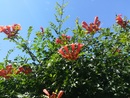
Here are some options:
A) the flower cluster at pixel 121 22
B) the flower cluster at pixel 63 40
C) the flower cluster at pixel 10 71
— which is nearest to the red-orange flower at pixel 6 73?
the flower cluster at pixel 10 71

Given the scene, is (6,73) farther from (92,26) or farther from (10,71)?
(92,26)

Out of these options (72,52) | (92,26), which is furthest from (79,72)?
(92,26)

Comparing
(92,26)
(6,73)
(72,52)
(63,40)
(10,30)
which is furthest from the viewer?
(10,30)

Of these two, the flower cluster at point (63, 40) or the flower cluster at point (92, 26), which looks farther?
the flower cluster at point (92, 26)

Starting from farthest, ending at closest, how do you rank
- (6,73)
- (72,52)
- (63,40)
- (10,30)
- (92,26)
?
(10,30) → (92,26) → (63,40) → (6,73) → (72,52)

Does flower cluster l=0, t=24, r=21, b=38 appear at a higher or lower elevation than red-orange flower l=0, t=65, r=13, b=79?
higher

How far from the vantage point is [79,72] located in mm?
3732

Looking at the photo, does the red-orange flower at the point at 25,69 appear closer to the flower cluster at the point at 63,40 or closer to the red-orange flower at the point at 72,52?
the flower cluster at the point at 63,40

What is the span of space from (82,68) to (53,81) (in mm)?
400

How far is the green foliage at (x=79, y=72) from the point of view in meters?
3.67

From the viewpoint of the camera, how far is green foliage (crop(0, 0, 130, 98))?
3.67 meters

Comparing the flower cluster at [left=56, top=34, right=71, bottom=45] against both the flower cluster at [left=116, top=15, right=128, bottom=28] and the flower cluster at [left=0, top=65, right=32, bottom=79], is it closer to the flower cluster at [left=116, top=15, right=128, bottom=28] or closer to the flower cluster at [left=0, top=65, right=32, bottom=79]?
the flower cluster at [left=0, top=65, right=32, bottom=79]

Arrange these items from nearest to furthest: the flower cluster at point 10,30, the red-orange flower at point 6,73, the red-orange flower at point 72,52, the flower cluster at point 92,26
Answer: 1. the red-orange flower at point 72,52
2. the red-orange flower at point 6,73
3. the flower cluster at point 92,26
4. the flower cluster at point 10,30

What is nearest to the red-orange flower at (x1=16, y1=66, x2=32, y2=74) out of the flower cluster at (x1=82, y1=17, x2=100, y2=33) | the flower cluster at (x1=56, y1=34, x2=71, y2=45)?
the flower cluster at (x1=56, y1=34, x2=71, y2=45)
